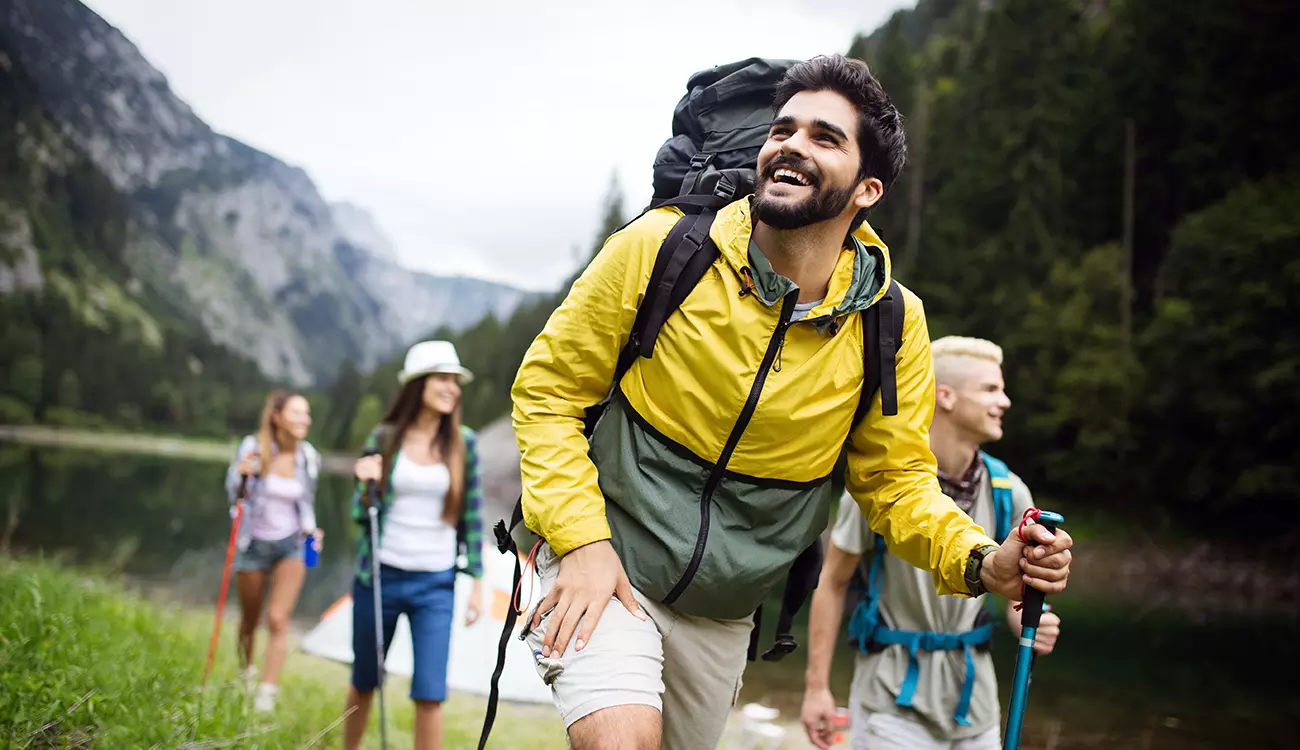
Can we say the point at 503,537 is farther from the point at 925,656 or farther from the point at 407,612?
the point at 407,612

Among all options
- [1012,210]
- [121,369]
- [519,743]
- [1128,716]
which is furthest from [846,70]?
[121,369]

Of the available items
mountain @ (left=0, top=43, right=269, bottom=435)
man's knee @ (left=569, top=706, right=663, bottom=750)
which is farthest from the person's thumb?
mountain @ (left=0, top=43, right=269, bottom=435)

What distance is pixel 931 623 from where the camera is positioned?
13.0ft

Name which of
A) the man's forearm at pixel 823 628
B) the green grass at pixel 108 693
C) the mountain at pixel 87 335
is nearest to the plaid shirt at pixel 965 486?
the man's forearm at pixel 823 628

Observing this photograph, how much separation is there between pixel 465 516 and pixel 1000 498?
126 inches

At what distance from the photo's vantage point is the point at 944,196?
1959 inches

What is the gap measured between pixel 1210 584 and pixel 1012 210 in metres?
22.3

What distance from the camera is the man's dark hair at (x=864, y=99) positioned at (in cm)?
280

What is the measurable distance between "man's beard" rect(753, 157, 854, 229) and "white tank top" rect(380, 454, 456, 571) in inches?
146

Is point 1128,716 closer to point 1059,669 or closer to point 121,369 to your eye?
point 1059,669

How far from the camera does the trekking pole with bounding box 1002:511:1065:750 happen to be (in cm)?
240

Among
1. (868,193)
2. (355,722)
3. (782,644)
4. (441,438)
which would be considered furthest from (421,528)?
(868,193)

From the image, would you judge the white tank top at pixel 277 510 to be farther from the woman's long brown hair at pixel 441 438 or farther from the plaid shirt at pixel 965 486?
the plaid shirt at pixel 965 486

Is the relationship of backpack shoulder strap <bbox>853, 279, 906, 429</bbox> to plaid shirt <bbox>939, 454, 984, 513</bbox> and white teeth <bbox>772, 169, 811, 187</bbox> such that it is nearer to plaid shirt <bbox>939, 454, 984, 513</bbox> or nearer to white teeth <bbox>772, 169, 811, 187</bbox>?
white teeth <bbox>772, 169, 811, 187</bbox>
